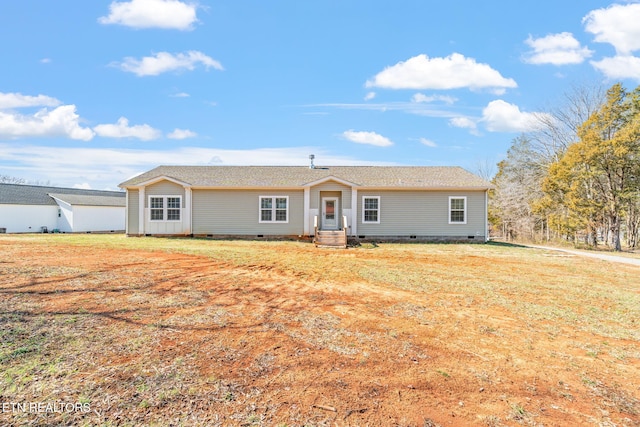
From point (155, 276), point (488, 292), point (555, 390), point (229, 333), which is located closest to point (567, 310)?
point (488, 292)

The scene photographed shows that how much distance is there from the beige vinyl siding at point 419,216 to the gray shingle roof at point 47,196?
2549 cm

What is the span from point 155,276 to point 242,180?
1154cm

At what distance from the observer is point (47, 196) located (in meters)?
30.5

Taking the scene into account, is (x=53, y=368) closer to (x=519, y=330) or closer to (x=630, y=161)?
(x=519, y=330)

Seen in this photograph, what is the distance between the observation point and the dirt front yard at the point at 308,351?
9.24 ft

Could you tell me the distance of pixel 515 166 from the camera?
97.8ft

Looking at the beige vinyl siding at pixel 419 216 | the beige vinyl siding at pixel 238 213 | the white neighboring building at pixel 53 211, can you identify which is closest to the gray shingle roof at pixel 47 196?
the white neighboring building at pixel 53 211

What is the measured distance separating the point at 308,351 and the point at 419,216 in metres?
15.1

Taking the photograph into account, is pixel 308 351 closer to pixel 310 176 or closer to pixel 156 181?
pixel 310 176

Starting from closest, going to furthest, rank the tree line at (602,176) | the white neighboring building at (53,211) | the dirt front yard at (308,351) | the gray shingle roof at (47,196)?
the dirt front yard at (308,351) → the tree line at (602,176) → the white neighboring building at (53,211) → the gray shingle roof at (47,196)

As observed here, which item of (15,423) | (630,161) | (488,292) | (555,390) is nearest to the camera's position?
(15,423)

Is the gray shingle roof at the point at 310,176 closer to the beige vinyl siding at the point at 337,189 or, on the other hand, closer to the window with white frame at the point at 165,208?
the beige vinyl siding at the point at 337,189

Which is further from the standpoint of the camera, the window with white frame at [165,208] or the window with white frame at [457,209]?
the window with white frame at [165,208]

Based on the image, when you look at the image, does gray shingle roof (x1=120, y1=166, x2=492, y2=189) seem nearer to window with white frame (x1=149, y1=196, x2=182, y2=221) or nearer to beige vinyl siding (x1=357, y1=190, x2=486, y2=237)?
beige vinyl siding (x1=357, y1=190, x2=486, y2=237)
